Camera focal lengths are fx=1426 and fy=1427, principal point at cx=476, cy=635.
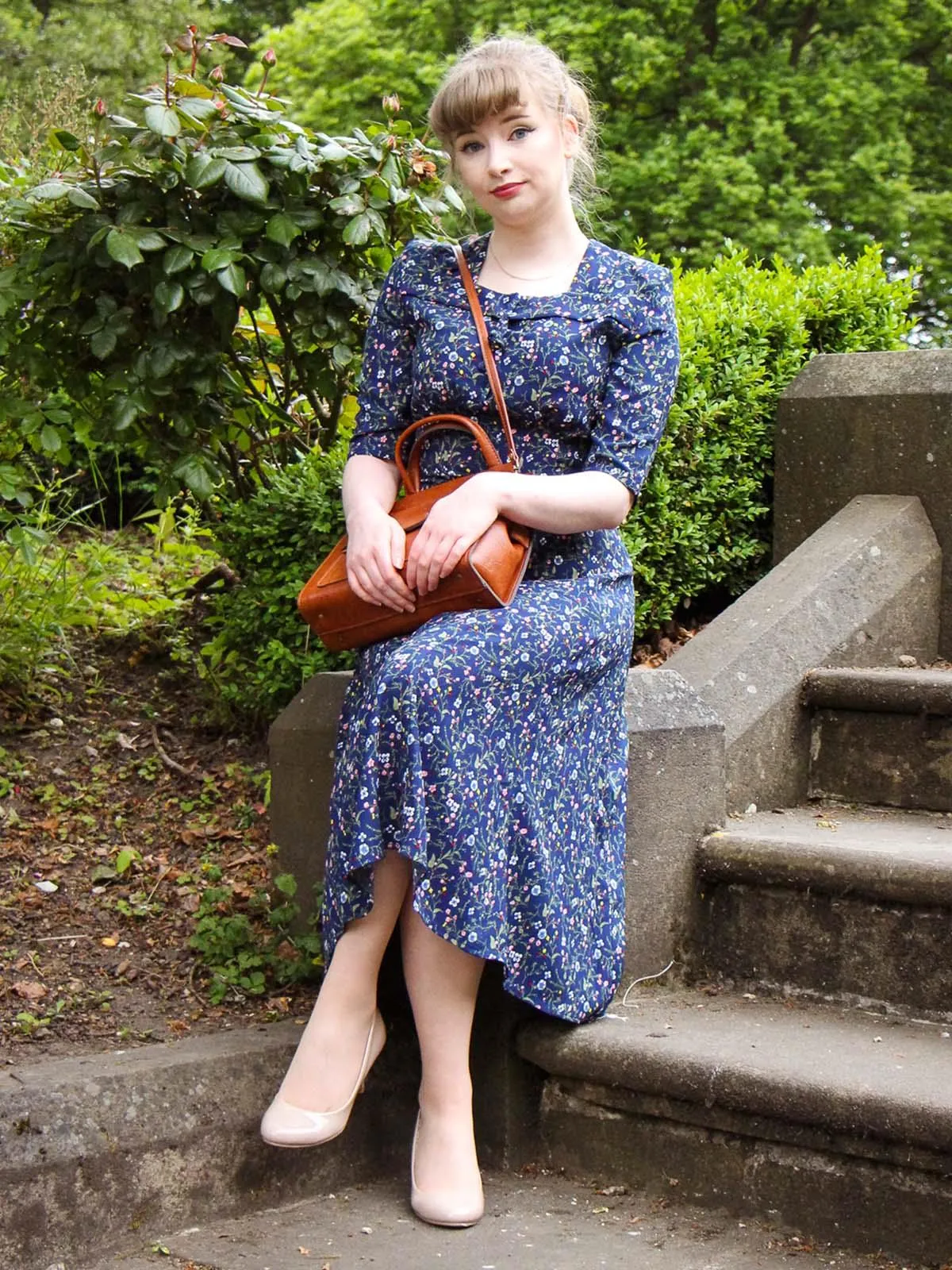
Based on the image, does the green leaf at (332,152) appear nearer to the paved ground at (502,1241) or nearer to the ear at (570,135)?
the ear at (570,135)

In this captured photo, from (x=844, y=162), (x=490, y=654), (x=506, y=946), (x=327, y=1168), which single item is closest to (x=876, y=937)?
(x=506, y=946)

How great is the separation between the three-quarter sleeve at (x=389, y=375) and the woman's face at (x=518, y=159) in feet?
0.81

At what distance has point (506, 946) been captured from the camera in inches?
95.4

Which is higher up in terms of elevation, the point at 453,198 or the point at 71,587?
the point at 453,198

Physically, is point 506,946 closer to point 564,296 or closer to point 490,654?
point 490,654

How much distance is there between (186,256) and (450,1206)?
2039 mm

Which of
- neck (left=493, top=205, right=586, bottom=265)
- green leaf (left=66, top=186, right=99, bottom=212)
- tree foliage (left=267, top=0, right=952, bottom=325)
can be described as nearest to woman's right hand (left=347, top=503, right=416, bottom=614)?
neck (left=493, top=205, right=586, bottom=265)

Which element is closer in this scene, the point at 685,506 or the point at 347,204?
the point at 347,204

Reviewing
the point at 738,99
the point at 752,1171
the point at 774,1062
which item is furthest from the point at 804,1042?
the point at 738,99

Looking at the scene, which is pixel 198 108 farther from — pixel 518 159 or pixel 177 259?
pixel 518 159

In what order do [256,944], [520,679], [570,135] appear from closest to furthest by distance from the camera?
[520,679]
[570,135]
[256,944]

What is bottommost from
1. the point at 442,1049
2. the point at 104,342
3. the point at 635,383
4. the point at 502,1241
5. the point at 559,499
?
the point at 502,1241

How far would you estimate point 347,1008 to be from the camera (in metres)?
2.41

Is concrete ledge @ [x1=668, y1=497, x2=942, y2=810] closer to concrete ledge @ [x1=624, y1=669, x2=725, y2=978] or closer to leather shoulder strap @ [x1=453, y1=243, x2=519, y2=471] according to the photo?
concrete ledge @ [x1=624, y1=669, x2=725, y2=978]
